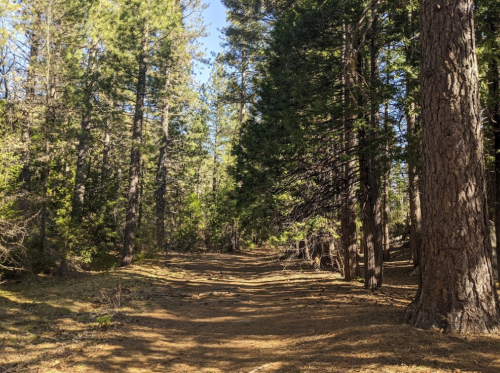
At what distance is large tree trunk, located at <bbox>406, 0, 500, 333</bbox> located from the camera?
4.76 m

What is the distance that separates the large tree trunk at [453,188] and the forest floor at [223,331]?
0.44 metres

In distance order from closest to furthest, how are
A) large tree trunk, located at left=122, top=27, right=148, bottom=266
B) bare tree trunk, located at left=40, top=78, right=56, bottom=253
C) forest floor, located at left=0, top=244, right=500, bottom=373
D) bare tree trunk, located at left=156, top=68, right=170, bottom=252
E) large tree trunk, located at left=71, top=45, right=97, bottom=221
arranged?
forest floor, located at left=0, top=244, right=500, bottom=373 → bare tree trunk, located at left=40, top=78, right=56, bottom=253 → large tree trunk, located at left=71, top=45, right=97, bottom=221 → large tree trunk, located at left=122, top=27, right=148, bottom=266 → bare tree trunk, located at left=156, top=68, right=170, bottom=252

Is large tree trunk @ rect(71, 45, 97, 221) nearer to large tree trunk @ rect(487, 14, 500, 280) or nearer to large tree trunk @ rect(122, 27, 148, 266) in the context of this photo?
large tree trunk @ rect(122, 27, 148, 266)

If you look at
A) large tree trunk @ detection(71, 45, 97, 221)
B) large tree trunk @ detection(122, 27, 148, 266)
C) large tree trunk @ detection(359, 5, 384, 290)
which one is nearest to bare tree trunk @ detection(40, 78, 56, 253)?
large tree trunk @ detection(71, 45, 97, 221)

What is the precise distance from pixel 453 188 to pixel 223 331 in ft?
18.0

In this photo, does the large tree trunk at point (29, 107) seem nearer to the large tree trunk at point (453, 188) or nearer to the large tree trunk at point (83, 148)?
the large tree trunk at point (83, 148)

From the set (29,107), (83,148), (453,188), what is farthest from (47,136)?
(453,188)

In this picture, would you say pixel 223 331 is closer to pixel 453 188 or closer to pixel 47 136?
pixel 453 188

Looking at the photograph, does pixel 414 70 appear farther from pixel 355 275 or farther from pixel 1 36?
pixel 1 36

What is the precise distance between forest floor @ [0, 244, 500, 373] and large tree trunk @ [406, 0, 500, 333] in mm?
436

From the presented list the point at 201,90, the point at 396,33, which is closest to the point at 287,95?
the point at 396,33

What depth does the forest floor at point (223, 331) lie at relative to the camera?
179 inches

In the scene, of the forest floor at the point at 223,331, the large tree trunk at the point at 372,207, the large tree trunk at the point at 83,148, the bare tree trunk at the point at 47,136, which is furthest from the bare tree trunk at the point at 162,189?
the large tree trunk at the point at 372,207

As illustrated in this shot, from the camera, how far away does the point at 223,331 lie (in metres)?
7.94
